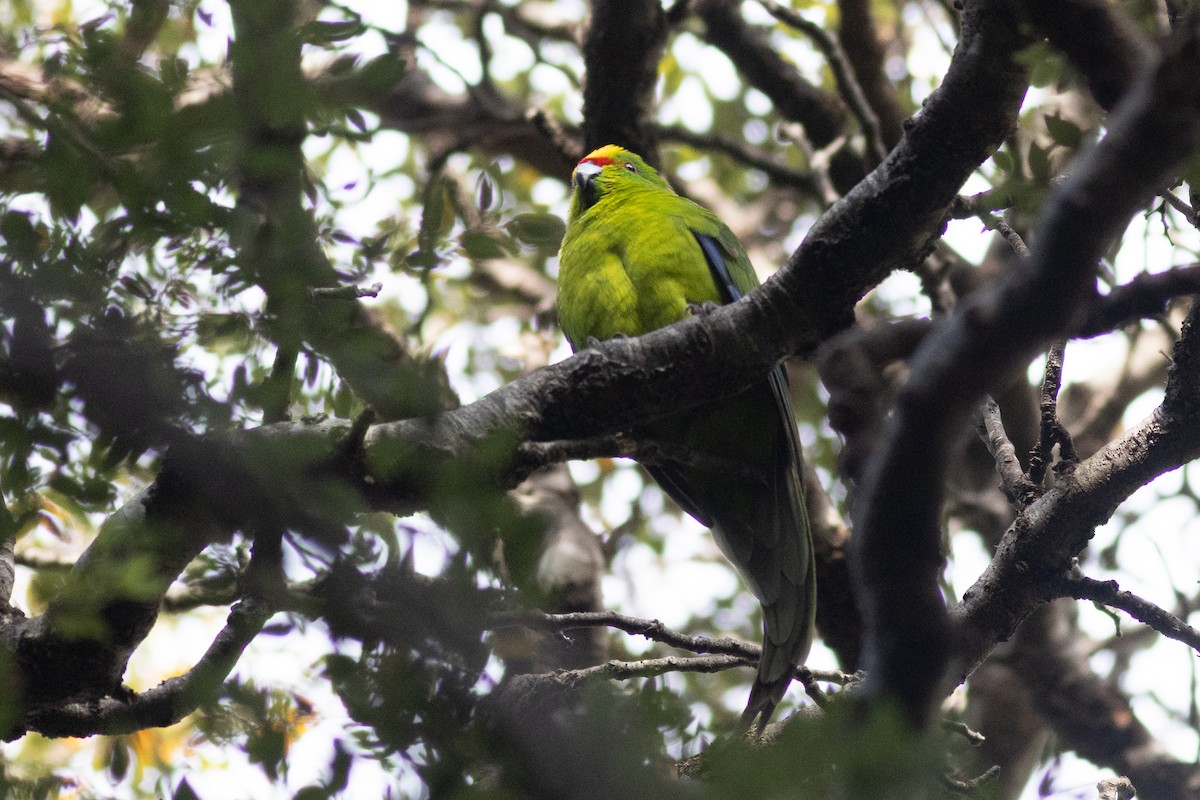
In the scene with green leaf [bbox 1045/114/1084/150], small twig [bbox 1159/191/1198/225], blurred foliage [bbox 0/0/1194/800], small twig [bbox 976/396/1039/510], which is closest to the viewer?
blurred foliage [bbox 0/0/1194/800]

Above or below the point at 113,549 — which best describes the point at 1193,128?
above

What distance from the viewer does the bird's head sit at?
15.6 ft

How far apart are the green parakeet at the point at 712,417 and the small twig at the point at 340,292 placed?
1.49m

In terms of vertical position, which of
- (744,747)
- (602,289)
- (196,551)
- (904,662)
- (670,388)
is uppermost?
(602,289)

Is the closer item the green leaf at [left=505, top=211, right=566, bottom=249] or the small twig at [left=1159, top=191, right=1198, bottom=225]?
the small twig at [left=1159, top=191, right=1198, bottom=225]

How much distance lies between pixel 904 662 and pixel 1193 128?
749mm

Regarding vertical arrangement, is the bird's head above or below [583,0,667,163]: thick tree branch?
below

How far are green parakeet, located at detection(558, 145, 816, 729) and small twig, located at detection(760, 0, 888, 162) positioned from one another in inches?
40.8

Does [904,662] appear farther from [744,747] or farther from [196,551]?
[196,551]

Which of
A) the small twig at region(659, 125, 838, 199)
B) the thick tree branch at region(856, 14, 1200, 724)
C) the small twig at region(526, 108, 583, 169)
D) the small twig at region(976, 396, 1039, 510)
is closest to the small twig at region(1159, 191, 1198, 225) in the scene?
the small twig at region(976, 396, 1039, 510)

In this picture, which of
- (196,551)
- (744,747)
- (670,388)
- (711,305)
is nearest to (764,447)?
(711,305)

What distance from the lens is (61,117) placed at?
1.44 meters

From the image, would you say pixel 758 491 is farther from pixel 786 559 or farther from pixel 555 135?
pixel 555 135

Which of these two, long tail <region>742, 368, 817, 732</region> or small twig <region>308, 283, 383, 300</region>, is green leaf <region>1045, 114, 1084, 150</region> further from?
long tail <region>742, 368, 817, 732</region>
